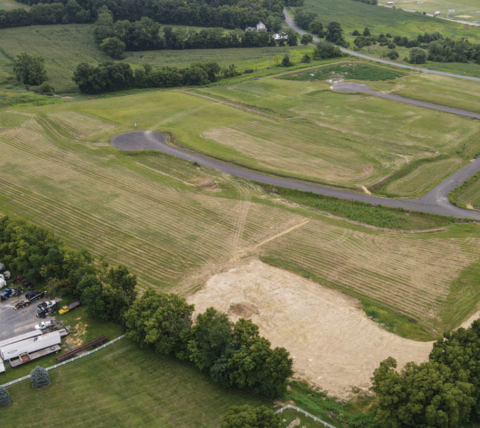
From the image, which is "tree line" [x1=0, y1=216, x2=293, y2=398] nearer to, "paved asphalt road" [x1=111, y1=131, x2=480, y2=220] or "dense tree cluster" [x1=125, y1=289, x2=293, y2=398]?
"dense tree cluster" [x1=125, y1=289, x2=293, y2=398]

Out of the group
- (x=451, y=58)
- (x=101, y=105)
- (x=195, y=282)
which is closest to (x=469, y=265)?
(x=195, y=282)

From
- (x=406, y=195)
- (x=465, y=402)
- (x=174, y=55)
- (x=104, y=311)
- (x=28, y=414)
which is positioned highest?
(x=174, y=55)

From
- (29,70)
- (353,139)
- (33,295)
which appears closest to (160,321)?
(33,295)

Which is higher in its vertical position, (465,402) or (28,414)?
(465,402)

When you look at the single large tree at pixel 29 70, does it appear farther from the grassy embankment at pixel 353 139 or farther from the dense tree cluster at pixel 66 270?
the dense tree cluster at pixel 66 270

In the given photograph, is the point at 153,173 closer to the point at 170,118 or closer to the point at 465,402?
the point at 170,118

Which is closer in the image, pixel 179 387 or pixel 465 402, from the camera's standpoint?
pixel 465 402

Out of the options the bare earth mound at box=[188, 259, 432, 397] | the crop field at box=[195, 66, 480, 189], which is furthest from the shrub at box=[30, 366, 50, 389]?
the crop field at box=[195, 66, 480, 189]

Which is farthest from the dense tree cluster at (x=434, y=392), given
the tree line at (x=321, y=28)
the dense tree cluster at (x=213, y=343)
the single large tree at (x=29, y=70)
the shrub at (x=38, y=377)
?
the tree line at (x=321, y=28)
